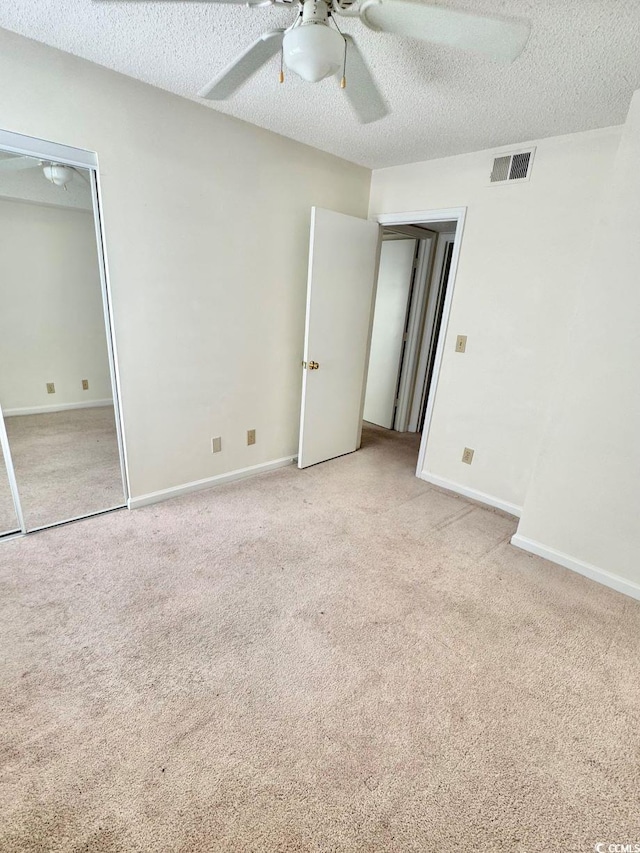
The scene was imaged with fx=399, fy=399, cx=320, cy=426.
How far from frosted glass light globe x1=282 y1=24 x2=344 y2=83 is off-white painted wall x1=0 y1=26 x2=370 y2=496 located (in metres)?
1.27

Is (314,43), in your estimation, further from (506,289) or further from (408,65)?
(506,289)

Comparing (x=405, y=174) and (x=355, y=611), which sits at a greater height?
(x=405, y=174)

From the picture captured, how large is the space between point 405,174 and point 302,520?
8.84ft

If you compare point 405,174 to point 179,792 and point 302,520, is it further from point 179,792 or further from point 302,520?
point 179,792

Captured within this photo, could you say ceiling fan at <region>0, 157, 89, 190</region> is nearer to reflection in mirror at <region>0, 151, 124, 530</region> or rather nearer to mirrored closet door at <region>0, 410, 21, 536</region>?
reflection in mirror at <region>0, 151, 124, 530</region>

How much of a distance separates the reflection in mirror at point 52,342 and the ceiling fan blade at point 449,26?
1.65m

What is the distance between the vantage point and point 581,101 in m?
1.93

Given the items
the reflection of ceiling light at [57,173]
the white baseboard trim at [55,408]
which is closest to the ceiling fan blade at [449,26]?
the reflection of ceiling light at [57,173]

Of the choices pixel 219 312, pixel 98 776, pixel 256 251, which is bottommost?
pixel 98 776

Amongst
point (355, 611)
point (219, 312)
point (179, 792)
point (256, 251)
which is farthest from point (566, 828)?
point (256, 251)

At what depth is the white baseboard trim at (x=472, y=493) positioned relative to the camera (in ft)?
9.36

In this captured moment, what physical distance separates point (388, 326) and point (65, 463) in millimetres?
3278

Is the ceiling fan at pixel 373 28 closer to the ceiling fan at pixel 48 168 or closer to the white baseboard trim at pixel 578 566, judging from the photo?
the ceiling fan at pixel 48 168

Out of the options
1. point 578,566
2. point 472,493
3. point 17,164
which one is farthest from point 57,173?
point 578,566
